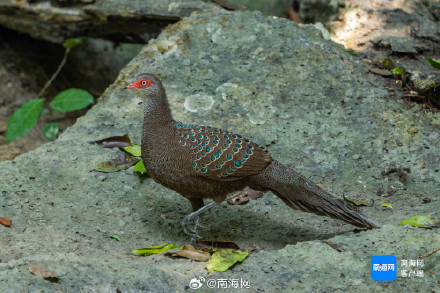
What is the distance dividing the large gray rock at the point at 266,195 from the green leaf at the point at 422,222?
0.33 feet

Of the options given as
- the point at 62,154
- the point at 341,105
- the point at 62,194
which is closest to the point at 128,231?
the point at 62,194

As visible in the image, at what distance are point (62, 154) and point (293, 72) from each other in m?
2.85

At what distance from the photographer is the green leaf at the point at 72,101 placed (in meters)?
7.06

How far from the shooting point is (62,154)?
5.50 m

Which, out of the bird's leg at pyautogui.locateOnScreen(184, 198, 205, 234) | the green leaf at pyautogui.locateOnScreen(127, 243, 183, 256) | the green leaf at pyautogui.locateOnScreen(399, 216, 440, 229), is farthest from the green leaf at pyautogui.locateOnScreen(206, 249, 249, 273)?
the green leaf at pyautogui.locateOnScreen(399, 216, 440, 229)

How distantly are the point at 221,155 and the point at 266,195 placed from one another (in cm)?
105

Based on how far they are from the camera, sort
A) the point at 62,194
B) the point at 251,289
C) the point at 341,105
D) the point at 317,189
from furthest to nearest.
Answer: the point at 341,105, the point at 62,194, the point at 317,189, the point at 251,289

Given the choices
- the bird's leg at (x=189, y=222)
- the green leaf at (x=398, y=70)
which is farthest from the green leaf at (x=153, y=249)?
the green leaf at (x=398, y=70)

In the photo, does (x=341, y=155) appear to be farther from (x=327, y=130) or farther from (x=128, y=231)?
(x=128, y=231)

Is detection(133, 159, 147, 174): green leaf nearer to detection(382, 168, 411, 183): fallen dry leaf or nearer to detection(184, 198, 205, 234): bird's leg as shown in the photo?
detection(184, 198, 205, 234): bird's leg

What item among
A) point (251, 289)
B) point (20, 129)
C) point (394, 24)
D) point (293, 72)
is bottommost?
point (20, 129)

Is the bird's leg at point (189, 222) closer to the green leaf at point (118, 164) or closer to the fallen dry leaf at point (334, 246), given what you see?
the fallen dry leaf at point (334, 246)

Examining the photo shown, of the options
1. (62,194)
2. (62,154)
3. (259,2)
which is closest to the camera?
(62,194)

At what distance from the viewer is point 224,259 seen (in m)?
3.86
